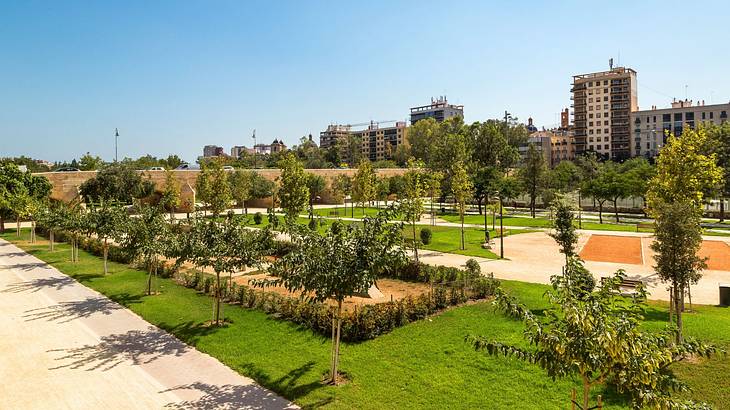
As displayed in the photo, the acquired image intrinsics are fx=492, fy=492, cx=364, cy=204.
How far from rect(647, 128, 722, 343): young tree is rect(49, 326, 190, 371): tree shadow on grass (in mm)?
15232

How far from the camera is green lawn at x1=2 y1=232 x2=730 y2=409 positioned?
1143 cm

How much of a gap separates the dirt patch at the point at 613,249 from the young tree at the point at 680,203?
10.1 m

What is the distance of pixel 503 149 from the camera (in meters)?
72.5

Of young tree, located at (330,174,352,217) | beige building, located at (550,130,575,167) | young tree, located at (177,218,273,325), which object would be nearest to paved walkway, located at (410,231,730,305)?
young tree, located at (177,218,273,325)

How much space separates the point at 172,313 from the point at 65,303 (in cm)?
566

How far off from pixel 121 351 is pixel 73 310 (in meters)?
6.21

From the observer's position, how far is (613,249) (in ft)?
113

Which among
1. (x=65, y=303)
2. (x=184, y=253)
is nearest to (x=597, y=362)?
(x=184, y=253)

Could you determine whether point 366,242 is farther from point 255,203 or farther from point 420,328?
point 255,203

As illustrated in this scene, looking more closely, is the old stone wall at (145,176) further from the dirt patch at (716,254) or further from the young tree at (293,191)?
the dirt patch at (716,254)

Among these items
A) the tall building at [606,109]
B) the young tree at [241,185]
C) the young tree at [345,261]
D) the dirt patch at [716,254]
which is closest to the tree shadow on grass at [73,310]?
the young tree at [345,261]

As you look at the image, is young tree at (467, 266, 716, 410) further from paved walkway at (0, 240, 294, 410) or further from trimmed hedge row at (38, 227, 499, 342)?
trimmed hedge row at (38, 227, 499, 342)

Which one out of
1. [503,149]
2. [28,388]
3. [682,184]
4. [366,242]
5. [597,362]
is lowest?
[28,388]

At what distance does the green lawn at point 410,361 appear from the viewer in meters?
11.4
